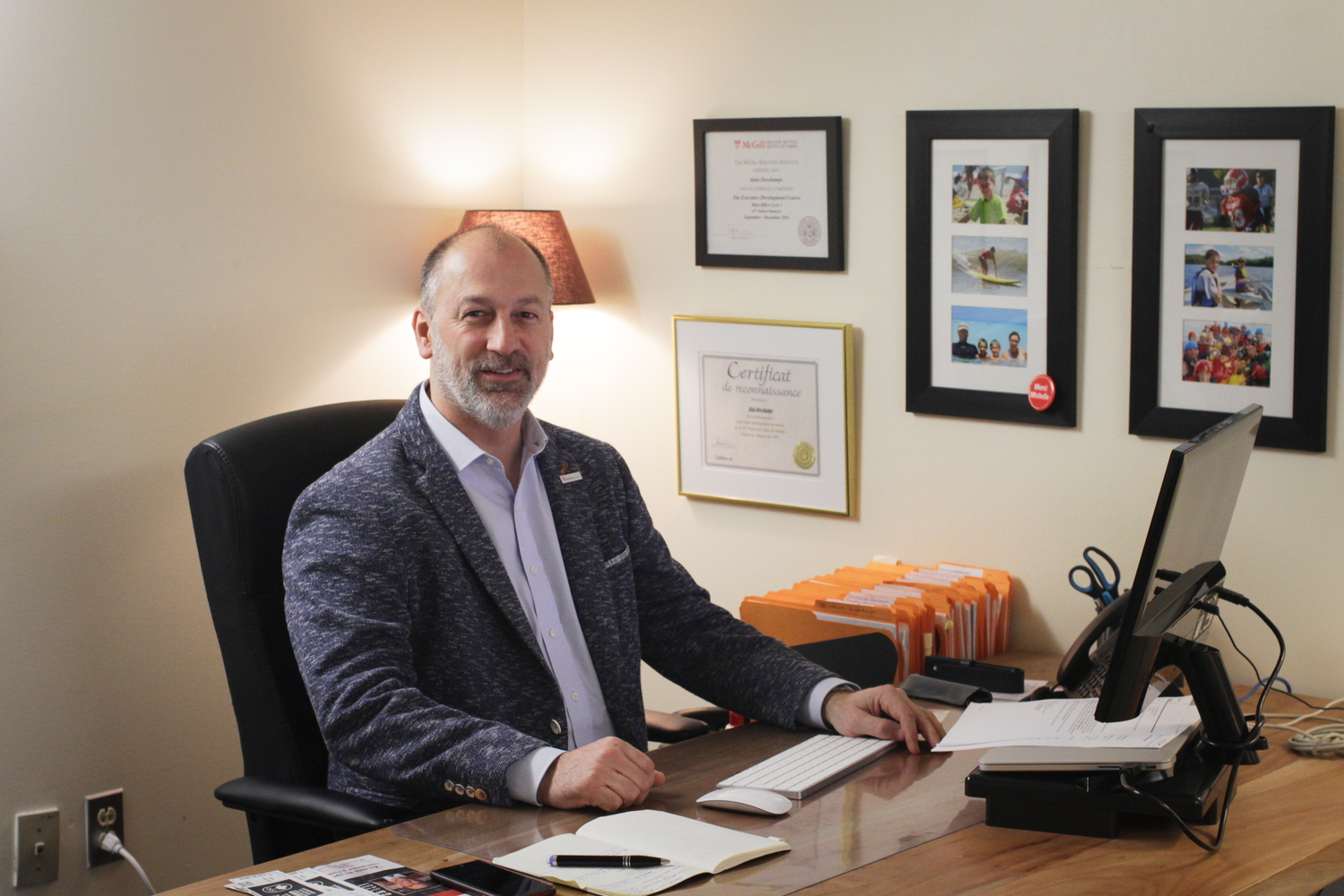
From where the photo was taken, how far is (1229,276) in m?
2.17

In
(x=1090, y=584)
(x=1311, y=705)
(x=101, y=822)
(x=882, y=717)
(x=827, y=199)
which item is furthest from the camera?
(x=827, y=199)

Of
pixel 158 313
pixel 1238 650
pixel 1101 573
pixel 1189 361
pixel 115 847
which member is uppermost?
pixel 158 313

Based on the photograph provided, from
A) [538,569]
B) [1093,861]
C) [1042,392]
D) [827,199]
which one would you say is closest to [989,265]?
[1042,392]

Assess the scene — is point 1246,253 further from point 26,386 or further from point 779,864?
point 26,386

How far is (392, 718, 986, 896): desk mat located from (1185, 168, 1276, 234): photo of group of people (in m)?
0.98

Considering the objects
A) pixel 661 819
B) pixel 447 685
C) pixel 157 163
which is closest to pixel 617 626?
pixel 447 685

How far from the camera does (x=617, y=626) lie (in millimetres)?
2023

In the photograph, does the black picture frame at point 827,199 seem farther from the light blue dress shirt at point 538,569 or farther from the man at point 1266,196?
the light blue dress shirt at point 538,569

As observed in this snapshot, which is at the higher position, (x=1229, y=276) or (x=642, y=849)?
(x=1229, y=276)

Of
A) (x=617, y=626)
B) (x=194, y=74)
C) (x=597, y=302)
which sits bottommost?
(x=617, y=626)

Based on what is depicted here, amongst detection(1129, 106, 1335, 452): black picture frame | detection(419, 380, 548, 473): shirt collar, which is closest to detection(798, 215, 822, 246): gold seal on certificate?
detection(1129, 106, 1335, 452): black picture frame

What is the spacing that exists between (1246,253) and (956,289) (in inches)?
20.2

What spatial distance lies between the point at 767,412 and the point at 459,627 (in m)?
1.10

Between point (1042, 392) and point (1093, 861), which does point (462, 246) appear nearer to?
point (1042, 392)
